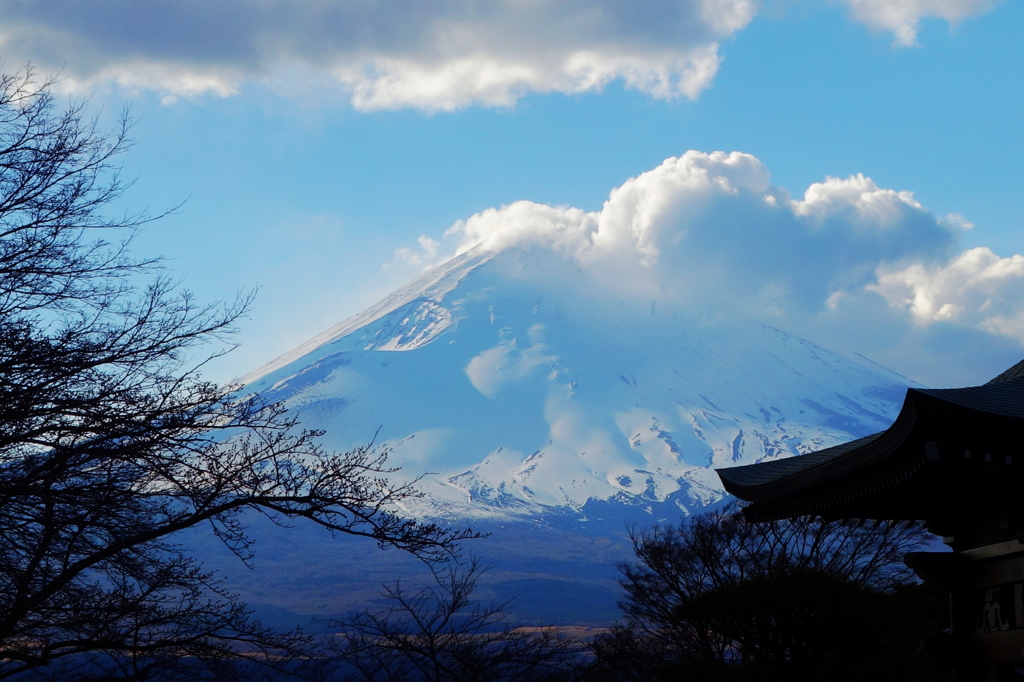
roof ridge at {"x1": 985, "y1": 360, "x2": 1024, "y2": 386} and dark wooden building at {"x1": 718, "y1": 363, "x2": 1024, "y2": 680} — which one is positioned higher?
roof ridge at {"x1": 985, "y1": 360, "x2": 1024, "y2": 386}

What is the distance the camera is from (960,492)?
7113mm

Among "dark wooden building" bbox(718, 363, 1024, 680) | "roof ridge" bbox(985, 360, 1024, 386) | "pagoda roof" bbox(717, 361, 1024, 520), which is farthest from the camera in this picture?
"roof ridge" bbox(985, 360, 1024, 386)

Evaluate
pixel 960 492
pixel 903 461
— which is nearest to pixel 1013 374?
pixel 960 492

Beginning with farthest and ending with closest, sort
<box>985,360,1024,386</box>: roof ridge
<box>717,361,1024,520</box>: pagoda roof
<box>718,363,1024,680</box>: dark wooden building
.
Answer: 1. <box>985,360,1024,386</box>: roof ridge
2. <box>718,363,1024,680</box>: dark wooden building
3. <box>717,361,1024,520</box>: pagoda roof

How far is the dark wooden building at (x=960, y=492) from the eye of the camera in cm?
586

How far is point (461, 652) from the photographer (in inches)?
431

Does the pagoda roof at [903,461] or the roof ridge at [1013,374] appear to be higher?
the roof ridge at [1013,374]

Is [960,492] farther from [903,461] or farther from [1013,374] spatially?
[1013,374]

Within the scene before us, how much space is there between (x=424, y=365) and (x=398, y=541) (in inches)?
6588

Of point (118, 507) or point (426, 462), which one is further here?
point (426, 462)

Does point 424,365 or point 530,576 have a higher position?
point 424,365

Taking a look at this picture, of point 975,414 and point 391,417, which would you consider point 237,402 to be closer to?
point 975,414

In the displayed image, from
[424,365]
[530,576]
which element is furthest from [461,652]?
[424,365]

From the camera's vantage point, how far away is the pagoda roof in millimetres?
5754
